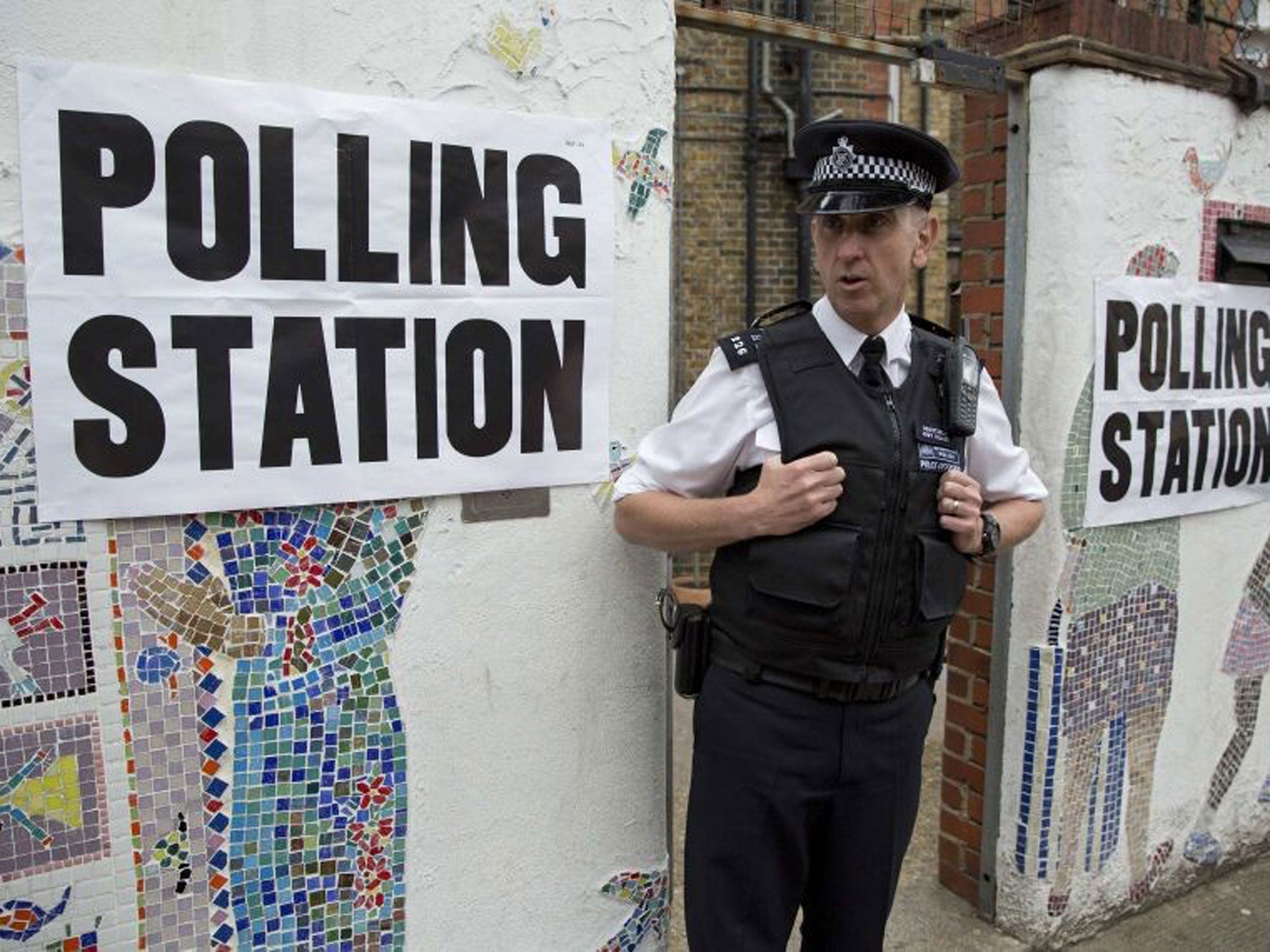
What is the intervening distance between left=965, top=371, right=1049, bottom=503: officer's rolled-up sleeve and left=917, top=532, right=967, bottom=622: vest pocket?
31cm

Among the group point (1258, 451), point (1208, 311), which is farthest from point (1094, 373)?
point (1258, 451)

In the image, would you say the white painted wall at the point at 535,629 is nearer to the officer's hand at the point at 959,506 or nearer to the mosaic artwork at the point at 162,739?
the mosaic artwork at the point at 162,739

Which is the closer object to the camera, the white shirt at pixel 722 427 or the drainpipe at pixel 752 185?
the white shirt at pixel 722 427

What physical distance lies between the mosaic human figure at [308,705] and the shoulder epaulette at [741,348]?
67cm

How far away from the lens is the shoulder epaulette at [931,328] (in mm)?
2242

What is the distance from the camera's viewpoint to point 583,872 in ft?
7.38

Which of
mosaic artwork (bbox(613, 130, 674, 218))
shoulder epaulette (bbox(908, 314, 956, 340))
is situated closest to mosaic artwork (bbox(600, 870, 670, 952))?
shoulder epaulette (bbox(908, 314, 956, 340))

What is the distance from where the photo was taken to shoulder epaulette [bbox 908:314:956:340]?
2.24 metres

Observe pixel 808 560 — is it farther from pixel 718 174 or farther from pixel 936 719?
pixel 718 174

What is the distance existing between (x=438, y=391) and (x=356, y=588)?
400 mm

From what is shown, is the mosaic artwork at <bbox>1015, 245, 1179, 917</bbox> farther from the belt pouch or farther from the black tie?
the belt pouch

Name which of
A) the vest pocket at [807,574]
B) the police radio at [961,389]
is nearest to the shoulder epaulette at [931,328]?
the police radio at [961,389]

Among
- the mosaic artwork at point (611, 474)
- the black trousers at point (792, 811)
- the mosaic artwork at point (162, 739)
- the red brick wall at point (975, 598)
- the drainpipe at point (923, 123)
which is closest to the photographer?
the mosaic artwork at point (162, 739)

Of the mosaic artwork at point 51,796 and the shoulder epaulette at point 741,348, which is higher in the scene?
the shoulder epaulette at point 741,348
